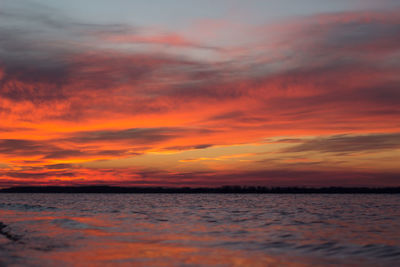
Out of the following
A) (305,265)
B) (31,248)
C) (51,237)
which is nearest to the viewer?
(305,265)

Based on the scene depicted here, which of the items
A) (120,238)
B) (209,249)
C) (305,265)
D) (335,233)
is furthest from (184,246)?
(335,233)

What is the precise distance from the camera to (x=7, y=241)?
75.3 ft

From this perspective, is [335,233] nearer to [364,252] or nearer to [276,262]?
[364,252]

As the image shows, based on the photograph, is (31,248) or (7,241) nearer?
(31,248)

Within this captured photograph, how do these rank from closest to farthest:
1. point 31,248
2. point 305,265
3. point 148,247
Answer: point 305,265, point 31,248, point 148,247

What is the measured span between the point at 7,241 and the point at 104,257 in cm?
763

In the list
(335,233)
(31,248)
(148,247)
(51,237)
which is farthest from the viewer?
(335,233)

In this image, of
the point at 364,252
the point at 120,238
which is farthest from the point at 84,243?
the point at 364,252

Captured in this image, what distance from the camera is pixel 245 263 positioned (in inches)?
697

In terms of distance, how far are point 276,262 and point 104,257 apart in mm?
7406

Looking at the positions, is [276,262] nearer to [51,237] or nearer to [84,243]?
[84,243]

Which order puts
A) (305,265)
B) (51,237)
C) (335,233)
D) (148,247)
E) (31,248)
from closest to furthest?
(305,265) → (31,248) → (148,247) → (51,237) → (335,233)

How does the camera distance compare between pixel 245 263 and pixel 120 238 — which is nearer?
pixel 245 263

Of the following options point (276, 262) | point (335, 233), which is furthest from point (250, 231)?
point (276, 262)
